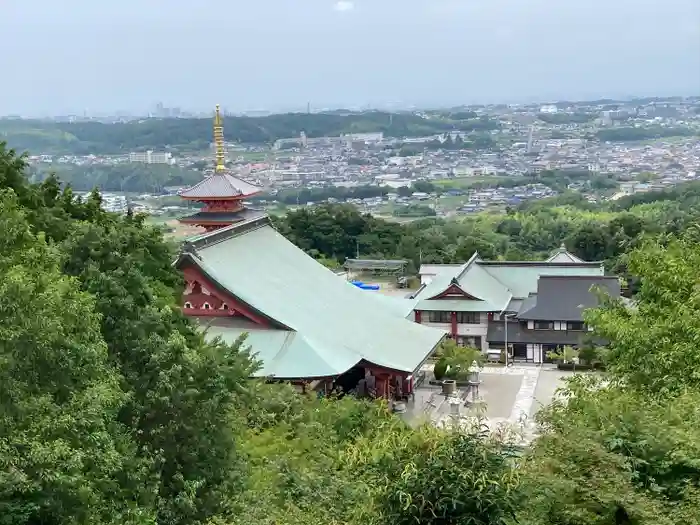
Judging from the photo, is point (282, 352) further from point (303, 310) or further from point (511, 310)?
point (511, 310)

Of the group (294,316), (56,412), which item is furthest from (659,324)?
(294,316)

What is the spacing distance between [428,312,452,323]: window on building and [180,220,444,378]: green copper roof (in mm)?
5899

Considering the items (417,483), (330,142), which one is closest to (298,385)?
(417,483)

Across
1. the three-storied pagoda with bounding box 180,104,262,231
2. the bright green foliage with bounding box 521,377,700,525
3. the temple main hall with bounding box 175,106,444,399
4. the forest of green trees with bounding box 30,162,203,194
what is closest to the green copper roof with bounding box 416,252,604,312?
the temple main hall with bounding box 175,106,444,399

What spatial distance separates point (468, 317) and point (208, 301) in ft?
40.2

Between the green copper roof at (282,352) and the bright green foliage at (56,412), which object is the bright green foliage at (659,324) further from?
the bright green foliage at (56,412)

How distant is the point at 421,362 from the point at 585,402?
8327mm

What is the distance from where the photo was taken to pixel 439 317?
26.2 metres

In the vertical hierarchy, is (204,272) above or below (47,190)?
below

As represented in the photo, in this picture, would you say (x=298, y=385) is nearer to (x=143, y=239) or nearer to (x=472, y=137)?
(x=143, y=239)

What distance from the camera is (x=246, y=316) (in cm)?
1546

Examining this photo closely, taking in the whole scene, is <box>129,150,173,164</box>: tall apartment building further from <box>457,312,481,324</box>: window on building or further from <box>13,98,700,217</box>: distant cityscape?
<box>457,312,481,324</box>: window on building

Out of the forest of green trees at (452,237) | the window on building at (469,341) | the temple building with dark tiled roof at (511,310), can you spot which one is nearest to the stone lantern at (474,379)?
the temple building with dark tiled roof at (511,310)

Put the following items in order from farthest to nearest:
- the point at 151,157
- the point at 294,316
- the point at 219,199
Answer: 1. the point at 151,157
2. the point at 219,199
3. the point at 294,316
